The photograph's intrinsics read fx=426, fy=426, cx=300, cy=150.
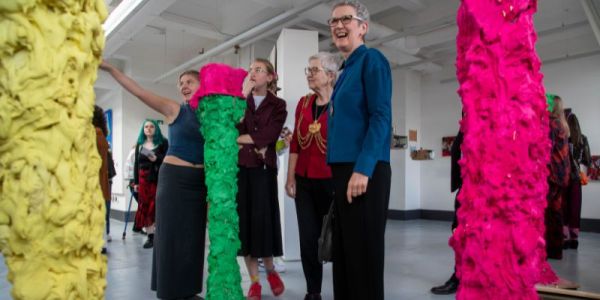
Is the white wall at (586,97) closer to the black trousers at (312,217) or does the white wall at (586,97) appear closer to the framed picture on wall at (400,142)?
the framed picture on wall at (400,142)

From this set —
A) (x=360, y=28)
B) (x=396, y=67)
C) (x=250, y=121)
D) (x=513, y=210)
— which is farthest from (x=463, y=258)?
(x=396, y=67)

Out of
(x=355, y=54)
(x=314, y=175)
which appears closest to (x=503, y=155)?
(x=355, y=54)

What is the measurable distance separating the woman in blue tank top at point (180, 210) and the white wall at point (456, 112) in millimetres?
6870

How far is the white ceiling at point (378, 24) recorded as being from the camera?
598cm

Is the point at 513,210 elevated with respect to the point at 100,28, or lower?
lower

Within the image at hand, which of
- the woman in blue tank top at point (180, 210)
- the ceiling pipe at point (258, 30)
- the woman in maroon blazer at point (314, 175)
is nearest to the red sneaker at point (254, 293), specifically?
the woman in maroon blazer at point (314, 175)

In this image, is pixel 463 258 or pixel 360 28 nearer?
pixel 463 258

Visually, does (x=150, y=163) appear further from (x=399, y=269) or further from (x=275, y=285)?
(x=399, y=269)

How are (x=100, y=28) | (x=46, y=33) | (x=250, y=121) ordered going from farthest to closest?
(x=250, y=121)
(x=100, y=28)
(x=46, y=33)

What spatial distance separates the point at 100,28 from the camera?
998mm

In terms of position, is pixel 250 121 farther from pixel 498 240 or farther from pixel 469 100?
pixel 498 240

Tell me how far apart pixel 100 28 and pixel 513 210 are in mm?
1361

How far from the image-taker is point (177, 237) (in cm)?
230

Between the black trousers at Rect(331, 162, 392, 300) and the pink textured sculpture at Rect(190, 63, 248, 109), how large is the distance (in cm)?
97
